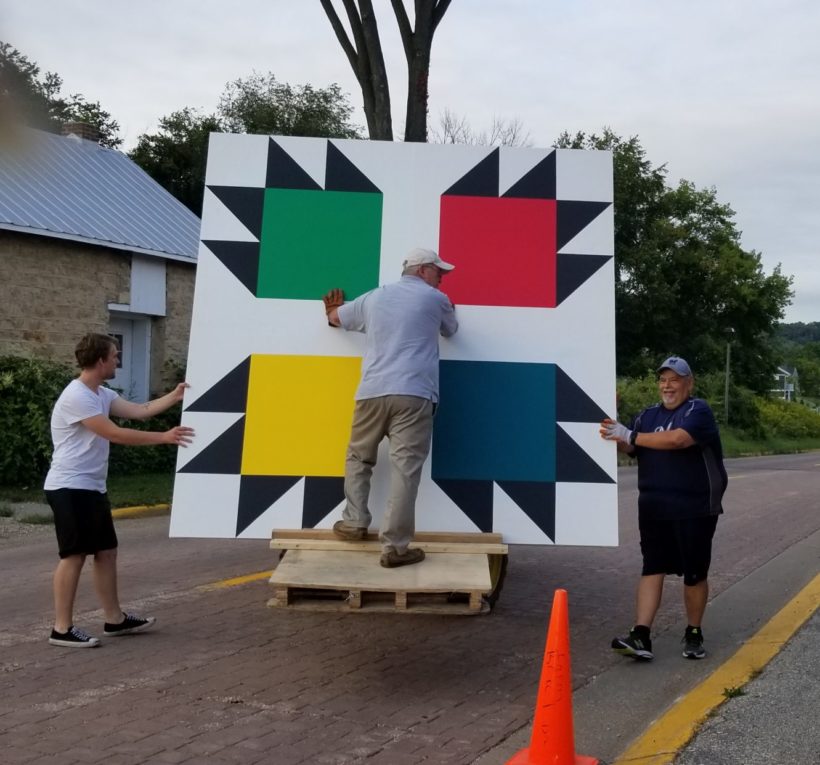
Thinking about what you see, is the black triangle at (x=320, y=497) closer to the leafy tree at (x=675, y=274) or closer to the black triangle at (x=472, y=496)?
the black triangle at (x=472, y=496)

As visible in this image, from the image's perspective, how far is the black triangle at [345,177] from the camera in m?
5.99

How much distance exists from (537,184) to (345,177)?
1.16m

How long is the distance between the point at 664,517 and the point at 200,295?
2.98 meters

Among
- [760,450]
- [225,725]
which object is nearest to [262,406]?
[225,725]

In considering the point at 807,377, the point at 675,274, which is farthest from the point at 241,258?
the point at 807,377

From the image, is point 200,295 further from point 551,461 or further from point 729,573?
point 729,573

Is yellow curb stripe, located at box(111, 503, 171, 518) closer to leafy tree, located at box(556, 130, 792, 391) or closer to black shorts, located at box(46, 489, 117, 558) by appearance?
black shorts, located at box(46, 489, 117, 558)

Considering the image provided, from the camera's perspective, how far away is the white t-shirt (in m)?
5.64

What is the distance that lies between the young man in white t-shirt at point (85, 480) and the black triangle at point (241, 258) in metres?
0.73

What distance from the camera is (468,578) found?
521 centimetres

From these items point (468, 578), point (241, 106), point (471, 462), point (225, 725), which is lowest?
point (225, 725)

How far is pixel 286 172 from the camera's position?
5969 millimetres

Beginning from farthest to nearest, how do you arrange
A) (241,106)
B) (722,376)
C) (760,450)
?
(722,376) < (760,450) < (241,106)

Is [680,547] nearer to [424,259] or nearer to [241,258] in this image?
[424,259]
